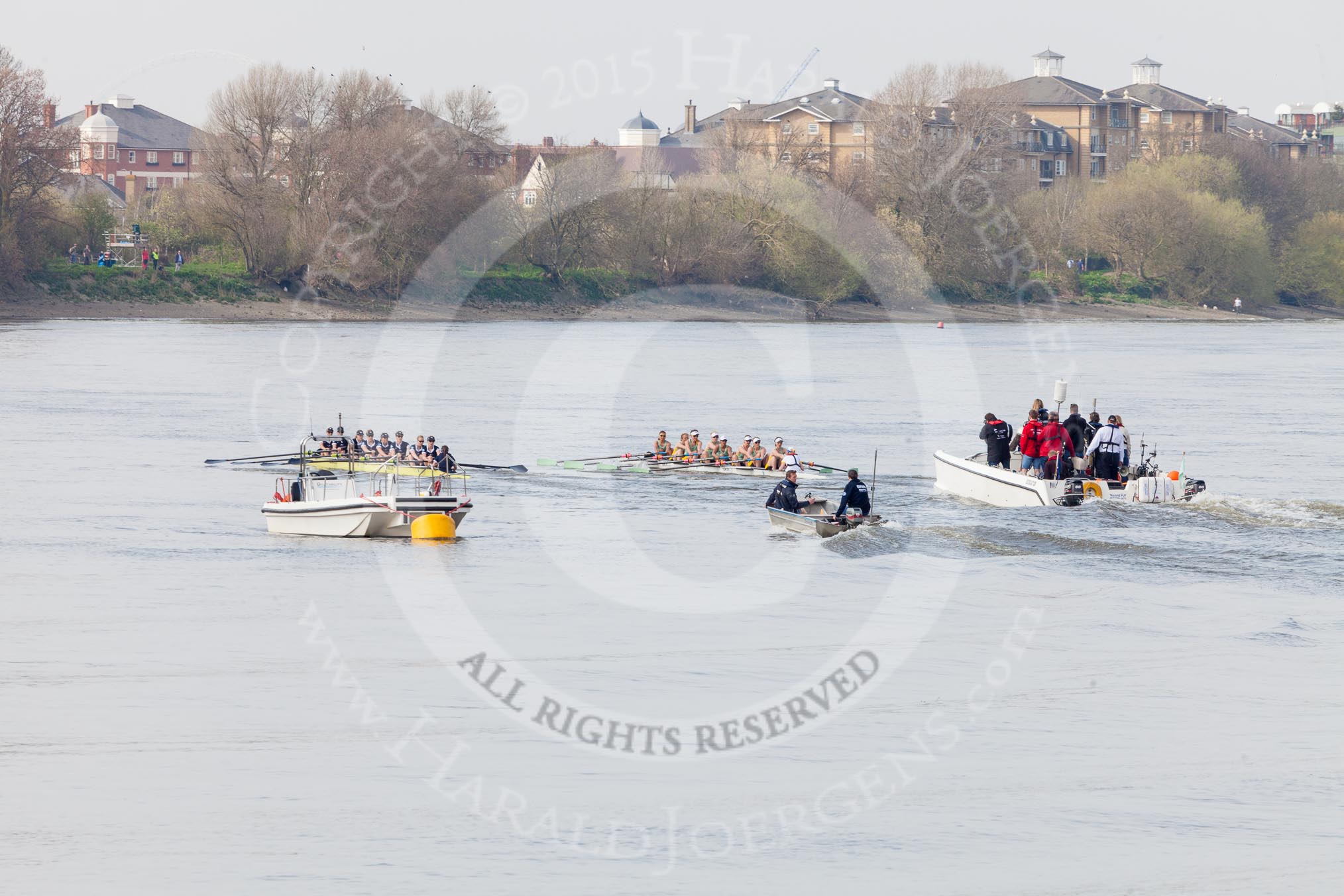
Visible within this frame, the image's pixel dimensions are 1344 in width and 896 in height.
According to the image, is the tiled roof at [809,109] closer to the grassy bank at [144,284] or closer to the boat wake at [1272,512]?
the grassy bank at [144,284]

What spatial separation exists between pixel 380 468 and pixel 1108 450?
18.3m

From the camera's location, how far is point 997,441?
126 feet

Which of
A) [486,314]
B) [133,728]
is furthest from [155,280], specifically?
[133,728]

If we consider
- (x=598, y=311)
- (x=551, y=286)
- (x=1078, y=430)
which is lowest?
(x=1078, y=430)

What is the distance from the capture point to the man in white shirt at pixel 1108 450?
3662 centimetres

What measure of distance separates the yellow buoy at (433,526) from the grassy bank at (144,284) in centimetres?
6559

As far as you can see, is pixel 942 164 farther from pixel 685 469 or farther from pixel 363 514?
pixel 363 514

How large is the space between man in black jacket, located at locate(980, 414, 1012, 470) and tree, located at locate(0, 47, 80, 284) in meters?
68.9

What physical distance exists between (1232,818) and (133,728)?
519 inches

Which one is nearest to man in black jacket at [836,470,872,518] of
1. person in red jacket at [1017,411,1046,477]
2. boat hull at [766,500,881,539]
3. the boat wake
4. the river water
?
boat hull at [766,500,881,539]

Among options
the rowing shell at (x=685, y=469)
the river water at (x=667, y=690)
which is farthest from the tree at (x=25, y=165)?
the rowing shell at (x=685, y=469)

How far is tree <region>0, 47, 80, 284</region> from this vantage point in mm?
91500

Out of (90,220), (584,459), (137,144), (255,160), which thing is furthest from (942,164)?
(137,144)

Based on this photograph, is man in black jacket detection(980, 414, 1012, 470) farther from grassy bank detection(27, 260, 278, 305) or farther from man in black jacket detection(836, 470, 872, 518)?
grassy bank detection(27, 260, 278, 305)
